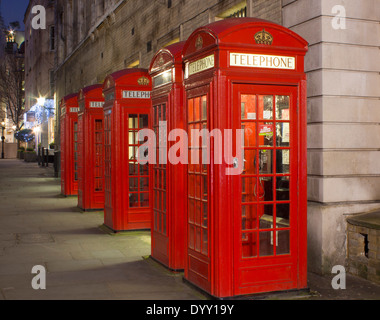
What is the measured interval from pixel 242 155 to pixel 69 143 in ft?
38.3

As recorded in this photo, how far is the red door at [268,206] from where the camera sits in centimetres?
577

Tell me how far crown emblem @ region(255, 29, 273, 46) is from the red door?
0.49m

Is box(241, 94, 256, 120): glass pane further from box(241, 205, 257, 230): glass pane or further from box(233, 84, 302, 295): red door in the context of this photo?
box(241, 205, 257, 230): glass pane

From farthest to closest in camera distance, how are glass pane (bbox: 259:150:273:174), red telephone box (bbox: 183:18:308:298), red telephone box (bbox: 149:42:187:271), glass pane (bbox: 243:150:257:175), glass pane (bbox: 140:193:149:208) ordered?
glass pane (bbox: 140:193:149:208), red telephone box (bbox: 149:42:187:271), glass pane (bbox: 259:150:273:174), glass pane (bbox: 243:150:257:175), red telephone box (bbox: 183:18:308:298)

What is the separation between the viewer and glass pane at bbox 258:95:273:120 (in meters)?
6.02

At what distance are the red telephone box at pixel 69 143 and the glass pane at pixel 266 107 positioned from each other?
36.3ft

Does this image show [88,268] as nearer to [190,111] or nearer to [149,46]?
[190,111]

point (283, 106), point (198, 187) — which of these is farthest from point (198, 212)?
point (283, 106)

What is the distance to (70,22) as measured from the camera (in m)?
29.8

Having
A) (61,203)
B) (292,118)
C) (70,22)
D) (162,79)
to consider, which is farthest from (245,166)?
(70,22)

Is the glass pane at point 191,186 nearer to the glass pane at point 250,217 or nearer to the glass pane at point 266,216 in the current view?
the glass pane at point 250,217

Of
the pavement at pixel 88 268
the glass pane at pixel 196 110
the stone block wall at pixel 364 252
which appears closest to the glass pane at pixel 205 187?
the glass pane at pixel 196 110

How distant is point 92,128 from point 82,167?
3.68ft

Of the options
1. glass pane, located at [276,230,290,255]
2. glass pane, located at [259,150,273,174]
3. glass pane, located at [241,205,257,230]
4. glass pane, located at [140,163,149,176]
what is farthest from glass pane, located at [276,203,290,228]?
glass pane, located at [140,163,149,176]
